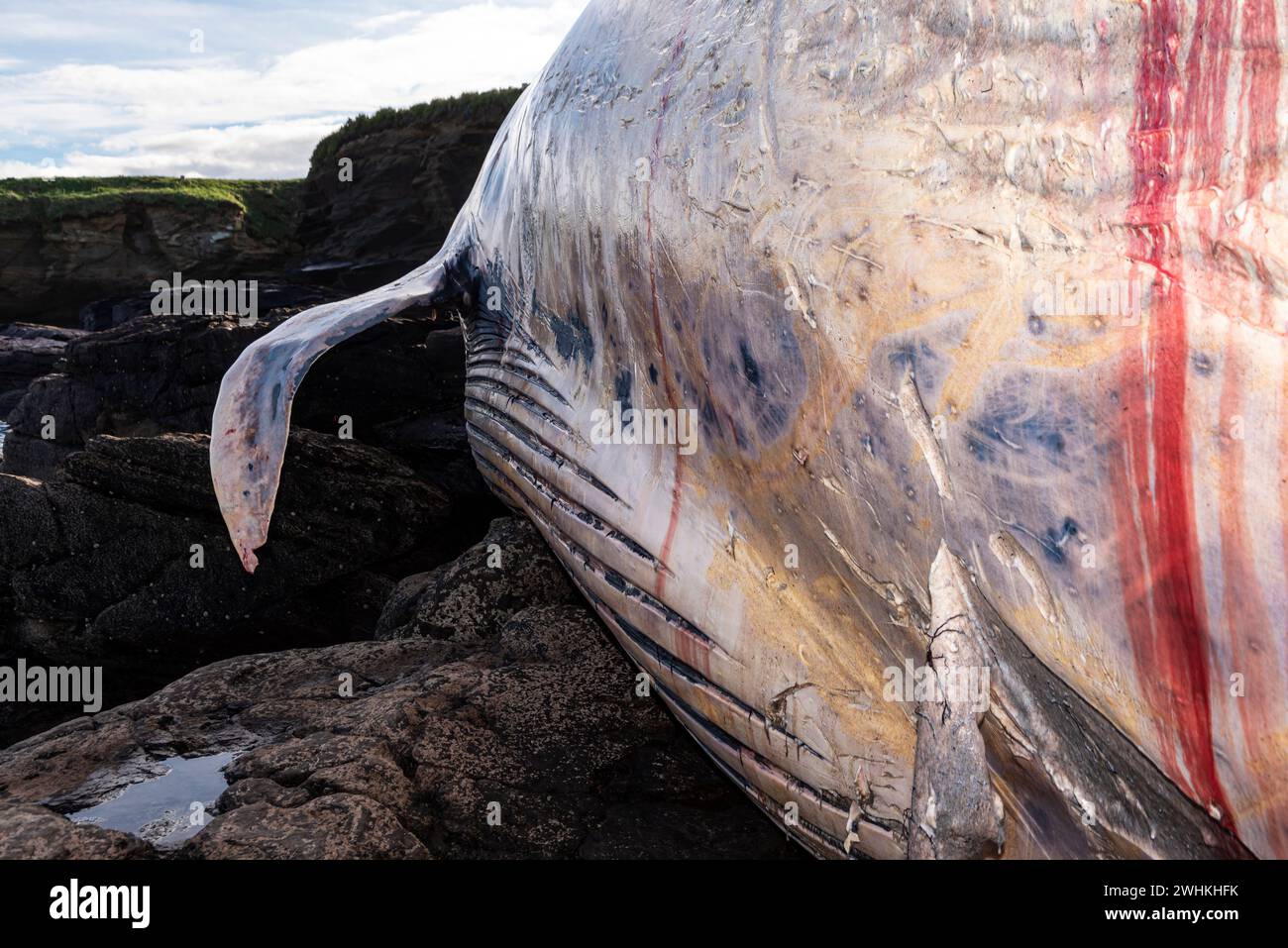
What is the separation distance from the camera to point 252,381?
3.89 meters

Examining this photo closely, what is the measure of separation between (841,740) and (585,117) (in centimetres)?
193

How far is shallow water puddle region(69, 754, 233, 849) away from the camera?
113 inches

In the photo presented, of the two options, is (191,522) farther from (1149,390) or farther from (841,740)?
(1149,390)

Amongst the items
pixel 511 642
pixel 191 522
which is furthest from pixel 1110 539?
pixel 191 522

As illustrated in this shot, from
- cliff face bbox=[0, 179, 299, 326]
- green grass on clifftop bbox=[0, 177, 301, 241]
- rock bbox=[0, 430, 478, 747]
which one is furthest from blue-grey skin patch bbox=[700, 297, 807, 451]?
cliff face bbox=[0, 179, 299, 326]

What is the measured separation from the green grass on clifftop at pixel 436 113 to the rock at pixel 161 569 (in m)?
9.93

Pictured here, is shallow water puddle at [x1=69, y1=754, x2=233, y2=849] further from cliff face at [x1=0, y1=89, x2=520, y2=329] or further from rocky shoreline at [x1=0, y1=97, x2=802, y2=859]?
cliff face at [x1=0, y1=89, x2=520, y2=329]

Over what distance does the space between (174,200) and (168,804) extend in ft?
84.5

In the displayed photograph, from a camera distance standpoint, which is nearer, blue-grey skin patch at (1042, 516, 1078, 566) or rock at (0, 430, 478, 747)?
blue-grey skin patch at (1042, 516, 1078, 566)

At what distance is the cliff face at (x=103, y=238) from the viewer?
25.0m

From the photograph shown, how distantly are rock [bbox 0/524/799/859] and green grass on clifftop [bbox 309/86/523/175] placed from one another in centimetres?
1157

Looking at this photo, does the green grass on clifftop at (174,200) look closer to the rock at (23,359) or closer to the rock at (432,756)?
the rock at (23,359)

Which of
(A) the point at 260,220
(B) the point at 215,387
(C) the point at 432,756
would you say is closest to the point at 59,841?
(C) the point at 432,756

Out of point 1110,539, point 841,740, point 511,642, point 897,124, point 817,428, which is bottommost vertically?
point 511,642
